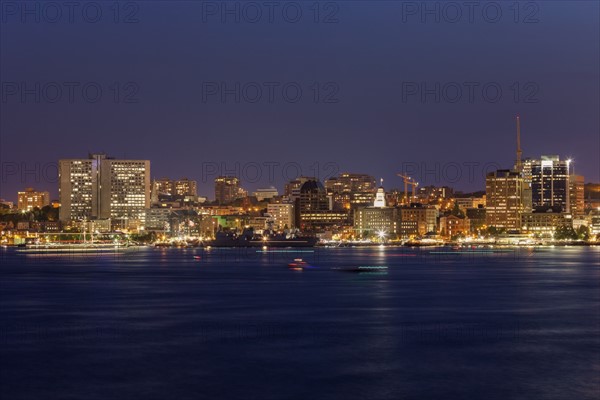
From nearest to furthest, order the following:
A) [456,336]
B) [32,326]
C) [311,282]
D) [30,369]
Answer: [30,369] → [456,336] → [32,326] → [311,282]

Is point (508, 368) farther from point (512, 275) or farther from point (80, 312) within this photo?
point (512, 275)

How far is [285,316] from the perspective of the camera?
44.7 metres

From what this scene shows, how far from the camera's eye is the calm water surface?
1080 inches

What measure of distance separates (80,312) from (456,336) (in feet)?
64.2

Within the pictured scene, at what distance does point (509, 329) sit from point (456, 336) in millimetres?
3597

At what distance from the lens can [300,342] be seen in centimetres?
3581

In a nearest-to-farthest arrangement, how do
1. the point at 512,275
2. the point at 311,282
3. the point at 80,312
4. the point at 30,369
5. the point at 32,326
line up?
the point at 30,369, the point at 32,326, the point at 80,312, the point at 311,282, the point at 512,275

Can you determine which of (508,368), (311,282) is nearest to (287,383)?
(508,368)

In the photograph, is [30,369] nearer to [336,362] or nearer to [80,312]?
[336,362]

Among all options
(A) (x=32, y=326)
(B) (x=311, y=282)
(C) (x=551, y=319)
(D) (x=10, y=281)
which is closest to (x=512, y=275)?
(B) (x=311, y=282)

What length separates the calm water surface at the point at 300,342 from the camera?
27438mm

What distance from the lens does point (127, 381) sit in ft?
91.9

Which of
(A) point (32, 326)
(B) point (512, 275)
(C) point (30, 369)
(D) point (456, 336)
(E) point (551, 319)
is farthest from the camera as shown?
(B) point (512, 275)

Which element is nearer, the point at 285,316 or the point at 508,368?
the point at 508,368
